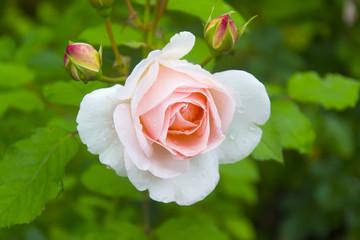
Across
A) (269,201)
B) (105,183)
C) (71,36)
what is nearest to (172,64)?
(105,183)

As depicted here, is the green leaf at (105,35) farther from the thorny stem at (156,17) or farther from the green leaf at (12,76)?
the green leaf at (12,76)

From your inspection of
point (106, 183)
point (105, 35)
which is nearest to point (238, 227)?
point (106, 183)

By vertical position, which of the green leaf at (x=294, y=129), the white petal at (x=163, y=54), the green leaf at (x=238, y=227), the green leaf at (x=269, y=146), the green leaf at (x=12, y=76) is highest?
the white petal at (x=163, y=54)

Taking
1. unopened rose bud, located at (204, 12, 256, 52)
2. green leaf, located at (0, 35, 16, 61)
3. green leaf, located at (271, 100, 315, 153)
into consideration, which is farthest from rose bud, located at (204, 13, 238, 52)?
green leaf, located at (0, 35, 16, 61)

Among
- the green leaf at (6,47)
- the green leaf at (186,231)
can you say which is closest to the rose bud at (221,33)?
the green leaf at (186,231)

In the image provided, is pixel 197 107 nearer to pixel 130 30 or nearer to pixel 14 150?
pixel 14 150

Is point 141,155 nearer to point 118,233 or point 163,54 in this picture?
point 163,54
